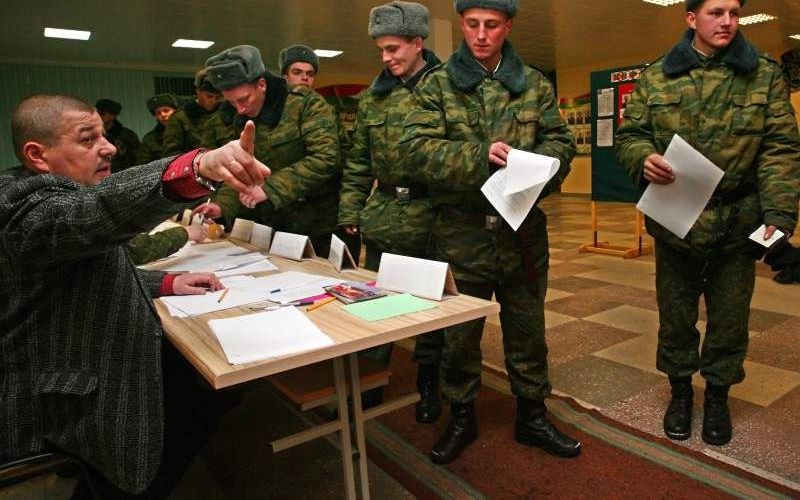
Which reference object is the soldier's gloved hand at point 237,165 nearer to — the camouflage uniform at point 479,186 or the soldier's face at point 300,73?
the camouflage uniform at point 479,186

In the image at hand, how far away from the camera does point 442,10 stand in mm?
7547

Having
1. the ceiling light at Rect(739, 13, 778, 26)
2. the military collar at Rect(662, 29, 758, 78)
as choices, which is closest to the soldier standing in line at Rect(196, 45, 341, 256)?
the military collar at Rect(662, 29, 758, 78)

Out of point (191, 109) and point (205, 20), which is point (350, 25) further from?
point (191, 109)

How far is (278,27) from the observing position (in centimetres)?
820

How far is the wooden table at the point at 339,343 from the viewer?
1100 mm

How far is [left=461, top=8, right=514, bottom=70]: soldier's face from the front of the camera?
1.77m

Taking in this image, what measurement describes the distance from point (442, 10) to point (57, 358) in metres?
7.32

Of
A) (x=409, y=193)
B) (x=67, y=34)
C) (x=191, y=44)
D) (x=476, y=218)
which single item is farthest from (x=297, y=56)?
(x=191, y=44)

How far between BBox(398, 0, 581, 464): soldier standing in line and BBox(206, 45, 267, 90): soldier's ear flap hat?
2.68 feet

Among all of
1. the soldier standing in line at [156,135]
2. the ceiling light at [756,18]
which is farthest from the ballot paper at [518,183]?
the ceiling light at [756,18]

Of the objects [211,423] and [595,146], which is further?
[595,146]

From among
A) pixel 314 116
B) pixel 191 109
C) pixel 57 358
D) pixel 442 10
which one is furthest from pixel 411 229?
pixel 442 10

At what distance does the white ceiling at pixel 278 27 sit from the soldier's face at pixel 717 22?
5.68 metres

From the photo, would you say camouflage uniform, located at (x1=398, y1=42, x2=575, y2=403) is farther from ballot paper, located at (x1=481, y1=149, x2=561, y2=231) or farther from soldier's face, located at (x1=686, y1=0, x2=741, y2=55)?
soldier's face, located at (x1=686, y1=0, x2=741, y2=55)
